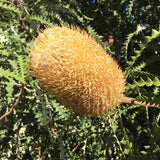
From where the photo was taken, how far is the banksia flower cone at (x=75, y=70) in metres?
0.82

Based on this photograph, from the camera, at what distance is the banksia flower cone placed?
82cm

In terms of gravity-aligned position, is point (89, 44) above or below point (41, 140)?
above

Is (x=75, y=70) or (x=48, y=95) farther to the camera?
(x=48, y=95)

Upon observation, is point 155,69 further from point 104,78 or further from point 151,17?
point 104,78

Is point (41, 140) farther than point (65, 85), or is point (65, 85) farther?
point (41, 140)

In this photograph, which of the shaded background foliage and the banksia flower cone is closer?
the banksia flower cone

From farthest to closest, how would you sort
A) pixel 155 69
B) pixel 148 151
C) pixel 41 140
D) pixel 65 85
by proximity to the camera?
pixel 41 140 < pixel 155 69 < pixel 148 151 < pixel 65 85

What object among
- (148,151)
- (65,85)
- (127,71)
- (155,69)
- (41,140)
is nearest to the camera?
(65,85)

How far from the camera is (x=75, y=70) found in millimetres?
816

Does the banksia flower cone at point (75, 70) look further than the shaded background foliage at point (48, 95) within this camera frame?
No

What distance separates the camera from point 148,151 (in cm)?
104

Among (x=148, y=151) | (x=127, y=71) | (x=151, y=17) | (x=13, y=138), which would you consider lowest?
(x=148, y=151)

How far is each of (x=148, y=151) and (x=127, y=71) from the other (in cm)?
48

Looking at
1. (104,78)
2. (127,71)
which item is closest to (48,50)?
(104,78)
